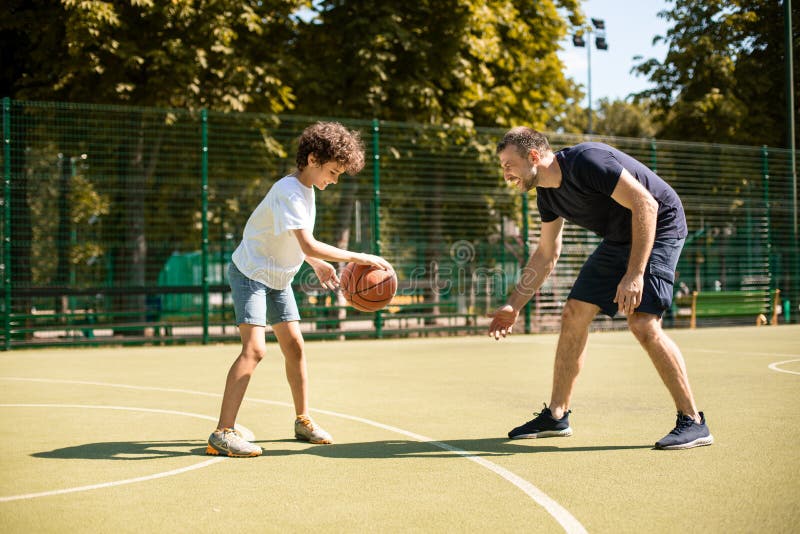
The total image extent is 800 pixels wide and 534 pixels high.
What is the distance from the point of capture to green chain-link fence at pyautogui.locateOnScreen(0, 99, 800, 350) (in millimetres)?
13195

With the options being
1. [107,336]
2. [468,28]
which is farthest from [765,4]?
[107,336]

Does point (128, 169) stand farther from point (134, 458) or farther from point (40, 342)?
point (134, 458)

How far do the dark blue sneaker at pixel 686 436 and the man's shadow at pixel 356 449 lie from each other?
0.14 m

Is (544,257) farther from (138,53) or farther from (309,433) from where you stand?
(138,53)

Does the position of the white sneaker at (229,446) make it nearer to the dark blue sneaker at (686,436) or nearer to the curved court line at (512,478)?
→ the curved court line at (512,478)

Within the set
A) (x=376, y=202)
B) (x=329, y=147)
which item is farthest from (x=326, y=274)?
(x=376, y=202)

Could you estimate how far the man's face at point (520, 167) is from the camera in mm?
4766

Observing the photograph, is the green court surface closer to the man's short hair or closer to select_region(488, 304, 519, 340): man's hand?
select_region(488, 304, 519, 340): man's hand

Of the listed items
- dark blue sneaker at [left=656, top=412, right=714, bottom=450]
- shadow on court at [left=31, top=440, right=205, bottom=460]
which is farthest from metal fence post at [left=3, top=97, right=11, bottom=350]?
dark blue sneaker at [left=656, top=412, right=714, bottom=450]

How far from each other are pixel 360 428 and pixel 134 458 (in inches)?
58.2

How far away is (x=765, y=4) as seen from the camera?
2253cm

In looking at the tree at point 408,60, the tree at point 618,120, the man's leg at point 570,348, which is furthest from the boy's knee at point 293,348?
the tree at point 618,120

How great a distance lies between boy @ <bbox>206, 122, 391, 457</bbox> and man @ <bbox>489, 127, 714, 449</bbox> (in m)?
0.91

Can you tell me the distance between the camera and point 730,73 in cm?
2245
